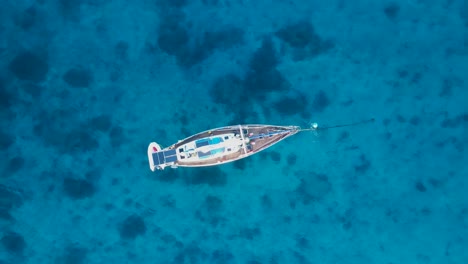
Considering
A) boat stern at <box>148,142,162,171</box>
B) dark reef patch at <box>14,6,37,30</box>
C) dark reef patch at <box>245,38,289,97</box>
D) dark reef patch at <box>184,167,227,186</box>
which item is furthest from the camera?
dark reef patch at <box>14,6,37,30</box>

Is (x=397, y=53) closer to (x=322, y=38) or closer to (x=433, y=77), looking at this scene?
(x=433, y=77)

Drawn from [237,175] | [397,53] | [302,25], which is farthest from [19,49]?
[397,53]

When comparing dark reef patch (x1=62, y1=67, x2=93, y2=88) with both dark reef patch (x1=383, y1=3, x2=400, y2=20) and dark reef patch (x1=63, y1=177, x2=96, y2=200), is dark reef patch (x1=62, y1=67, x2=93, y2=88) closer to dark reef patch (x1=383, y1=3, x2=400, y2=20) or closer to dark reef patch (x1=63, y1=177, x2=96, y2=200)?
dark reef patch (x1=63, y1=177, x2=96, y2=200)

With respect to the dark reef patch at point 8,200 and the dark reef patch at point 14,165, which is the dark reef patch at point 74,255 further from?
the dark reef patch at point 14,165

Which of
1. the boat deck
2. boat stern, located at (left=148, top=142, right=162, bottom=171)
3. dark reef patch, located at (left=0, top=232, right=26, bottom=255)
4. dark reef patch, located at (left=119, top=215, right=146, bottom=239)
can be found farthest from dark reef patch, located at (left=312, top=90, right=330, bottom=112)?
dark reef patch, located at (left=0, top=232, right=26, bottom=255)

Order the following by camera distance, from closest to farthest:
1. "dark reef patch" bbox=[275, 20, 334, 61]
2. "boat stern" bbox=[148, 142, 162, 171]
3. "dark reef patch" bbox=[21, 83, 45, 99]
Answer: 1. "boat stern" bbox=[148, 142, 162, 171]
2. "dark reef patch" bbox=[275, 20, 334, 61]
3. "dark reef patch" bbox=[21, 83, 45, 99]

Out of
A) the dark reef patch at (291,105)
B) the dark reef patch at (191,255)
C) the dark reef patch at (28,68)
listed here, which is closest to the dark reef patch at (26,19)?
Result: the dark reef patch at (28,68)

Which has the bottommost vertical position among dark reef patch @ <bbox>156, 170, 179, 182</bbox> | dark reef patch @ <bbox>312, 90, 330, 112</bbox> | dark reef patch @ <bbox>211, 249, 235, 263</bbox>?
dark reef patch @ <bbox>211, 249, 235, 263</bbox>
